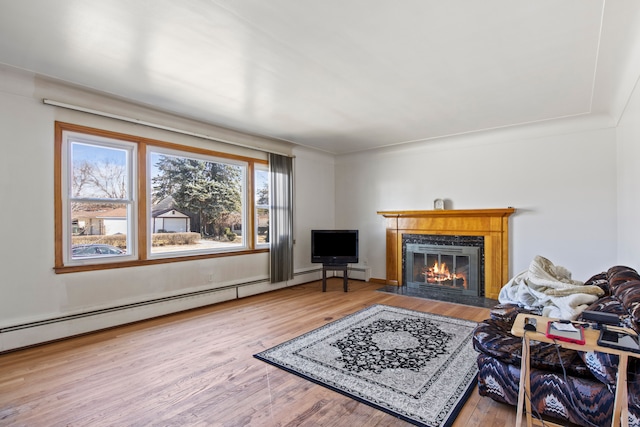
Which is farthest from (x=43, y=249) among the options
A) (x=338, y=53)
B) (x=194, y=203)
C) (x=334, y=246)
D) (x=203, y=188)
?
(x=334, y=246)

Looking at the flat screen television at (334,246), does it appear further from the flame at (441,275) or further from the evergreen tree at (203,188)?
the evergreen tree at (203,188)

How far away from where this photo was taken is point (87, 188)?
3580mm

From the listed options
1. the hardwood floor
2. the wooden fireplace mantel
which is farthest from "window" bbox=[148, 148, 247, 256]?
the wooden fireplace mantel

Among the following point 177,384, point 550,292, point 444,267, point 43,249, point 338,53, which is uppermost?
point 338,53

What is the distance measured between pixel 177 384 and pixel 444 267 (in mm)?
4337

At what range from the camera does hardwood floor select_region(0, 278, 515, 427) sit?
203 cm

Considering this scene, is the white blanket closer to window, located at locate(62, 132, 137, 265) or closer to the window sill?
the window sill

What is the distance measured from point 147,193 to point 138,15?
2.42 metres

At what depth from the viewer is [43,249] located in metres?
3.22

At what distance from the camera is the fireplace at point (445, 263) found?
5.09 meters

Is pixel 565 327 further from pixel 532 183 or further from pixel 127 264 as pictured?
pixel 127 264

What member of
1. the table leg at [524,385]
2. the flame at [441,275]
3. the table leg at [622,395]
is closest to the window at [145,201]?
the flame at [441,275]

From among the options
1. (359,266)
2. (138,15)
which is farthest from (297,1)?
(359,266)

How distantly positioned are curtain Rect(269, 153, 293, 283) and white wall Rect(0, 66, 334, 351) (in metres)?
1.61
